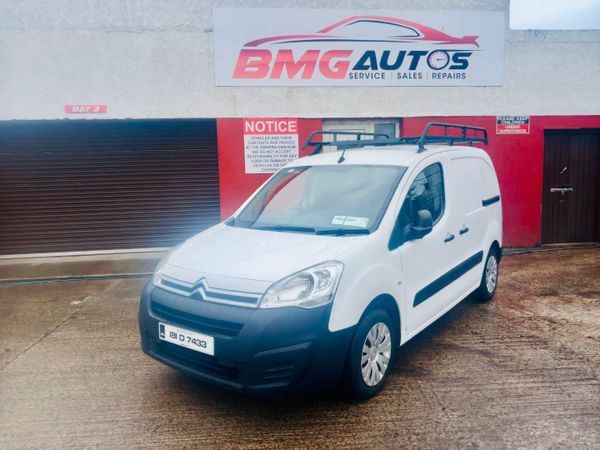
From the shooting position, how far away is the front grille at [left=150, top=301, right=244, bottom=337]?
2.87 m

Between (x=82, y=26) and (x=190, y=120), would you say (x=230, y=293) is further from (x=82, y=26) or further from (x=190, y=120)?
(x=82, y=26)

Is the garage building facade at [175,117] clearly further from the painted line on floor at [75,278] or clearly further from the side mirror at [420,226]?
the side mirror at [420,226]

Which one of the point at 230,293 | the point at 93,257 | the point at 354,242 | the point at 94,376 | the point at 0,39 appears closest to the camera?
the point at 230,293

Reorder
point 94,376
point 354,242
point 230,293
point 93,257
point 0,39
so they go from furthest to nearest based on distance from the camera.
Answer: point 93,257, point 0,39, point 94,376, point 354,242, point 230,293

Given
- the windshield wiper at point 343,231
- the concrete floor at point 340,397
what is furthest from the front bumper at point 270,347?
the windshield wiper at point 343,231

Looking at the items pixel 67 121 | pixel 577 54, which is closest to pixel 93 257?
pixel 67 121

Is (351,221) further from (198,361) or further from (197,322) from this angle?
(198,361)

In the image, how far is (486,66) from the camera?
8.52 metres

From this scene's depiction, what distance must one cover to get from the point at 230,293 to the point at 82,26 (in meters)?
7.12

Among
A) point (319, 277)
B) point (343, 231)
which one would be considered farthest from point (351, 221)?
point (319, 277)

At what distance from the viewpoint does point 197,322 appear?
3.00 m

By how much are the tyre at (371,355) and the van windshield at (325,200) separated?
25.9 inches

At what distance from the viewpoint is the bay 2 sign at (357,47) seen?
8.11 meters

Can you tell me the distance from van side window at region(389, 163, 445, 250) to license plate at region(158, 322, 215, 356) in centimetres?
146
